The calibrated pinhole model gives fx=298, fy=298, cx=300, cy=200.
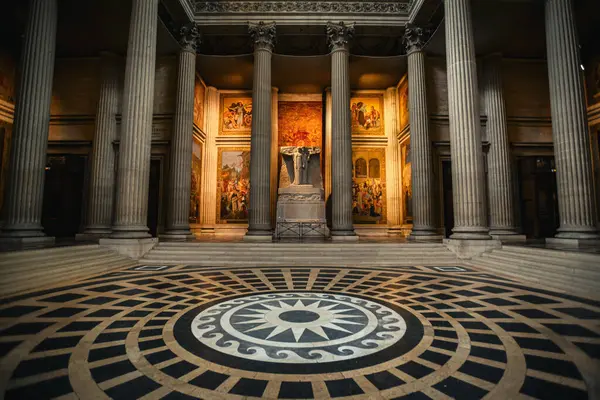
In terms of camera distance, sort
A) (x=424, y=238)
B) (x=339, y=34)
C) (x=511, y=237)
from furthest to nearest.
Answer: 1. (x=339, y=34)
2. (x=511, y=237)
3. (x=424, y=238)

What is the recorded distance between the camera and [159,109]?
44.0 feet

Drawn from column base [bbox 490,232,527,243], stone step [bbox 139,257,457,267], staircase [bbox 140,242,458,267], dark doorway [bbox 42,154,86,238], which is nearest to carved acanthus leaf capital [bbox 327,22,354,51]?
staircase [bbox 140,242,458,267]

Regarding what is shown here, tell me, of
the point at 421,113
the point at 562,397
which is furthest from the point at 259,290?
the point at 421,113

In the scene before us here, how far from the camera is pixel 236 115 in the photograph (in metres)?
16.7

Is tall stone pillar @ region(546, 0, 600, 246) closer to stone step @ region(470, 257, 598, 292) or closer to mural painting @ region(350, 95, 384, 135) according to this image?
stone step @ region(470, 257, 598, 292)

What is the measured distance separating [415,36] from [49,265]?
45.0 feet

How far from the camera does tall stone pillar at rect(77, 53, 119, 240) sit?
11578mm

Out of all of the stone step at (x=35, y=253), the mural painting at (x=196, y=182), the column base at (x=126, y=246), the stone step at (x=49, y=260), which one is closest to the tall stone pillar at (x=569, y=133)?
the column base at (x=126, y=246)

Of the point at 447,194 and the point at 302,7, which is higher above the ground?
the point at 302,7

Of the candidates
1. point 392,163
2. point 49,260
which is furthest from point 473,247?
point 49,260

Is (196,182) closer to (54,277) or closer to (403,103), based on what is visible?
(54,277)

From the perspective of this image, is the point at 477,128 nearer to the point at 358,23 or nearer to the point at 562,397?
the point at 358,23

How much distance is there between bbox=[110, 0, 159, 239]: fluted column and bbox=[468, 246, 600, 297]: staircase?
349 inches

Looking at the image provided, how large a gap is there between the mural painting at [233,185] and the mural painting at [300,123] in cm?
247
